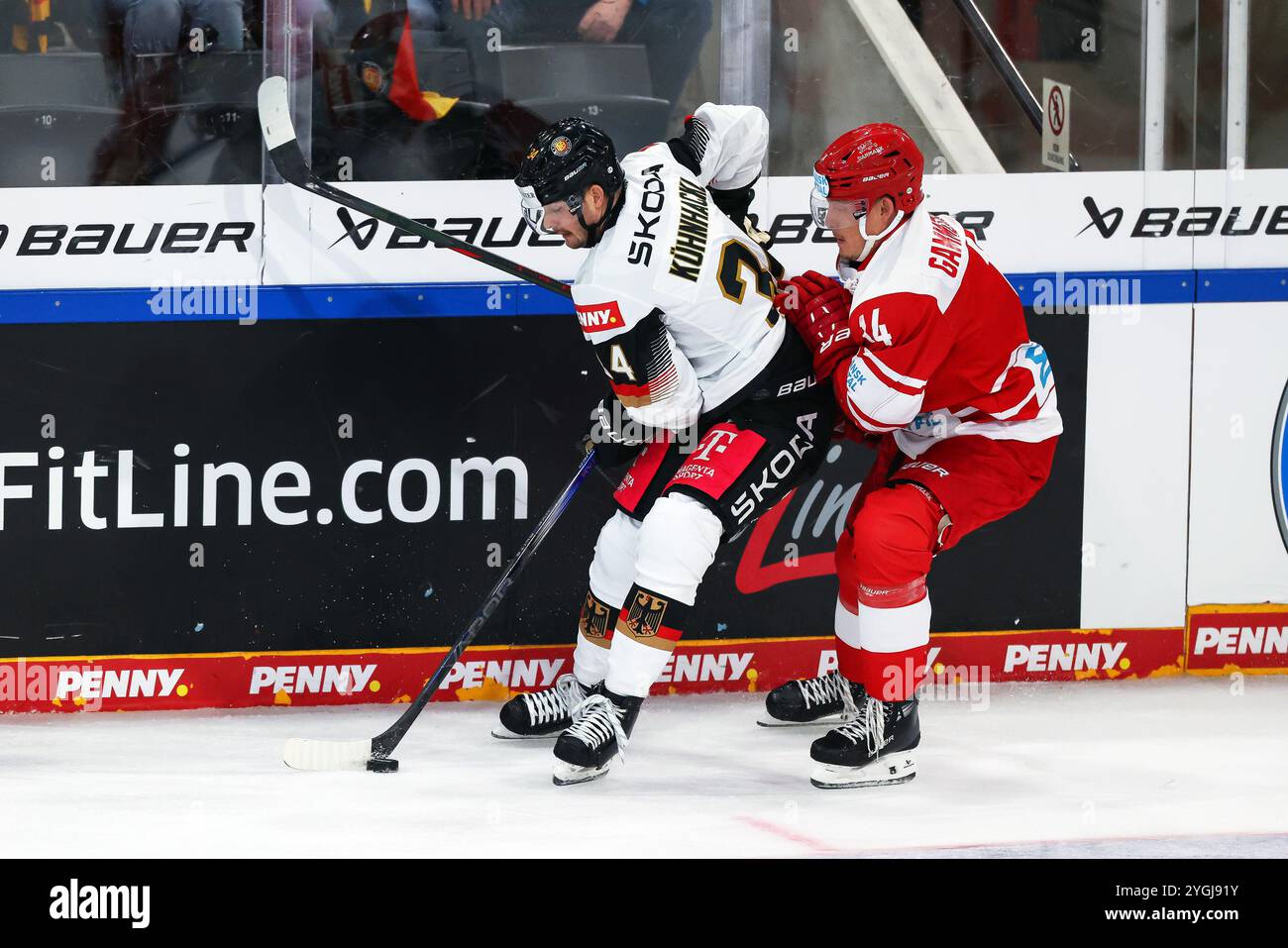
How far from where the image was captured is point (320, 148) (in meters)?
4.30

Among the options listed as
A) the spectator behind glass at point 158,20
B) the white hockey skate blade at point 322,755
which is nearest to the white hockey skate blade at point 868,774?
the white hockey skate blade at point 322,755

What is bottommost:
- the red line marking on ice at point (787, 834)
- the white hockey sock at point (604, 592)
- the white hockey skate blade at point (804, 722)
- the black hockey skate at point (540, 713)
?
the white hockey skate blade at point (804, 722)

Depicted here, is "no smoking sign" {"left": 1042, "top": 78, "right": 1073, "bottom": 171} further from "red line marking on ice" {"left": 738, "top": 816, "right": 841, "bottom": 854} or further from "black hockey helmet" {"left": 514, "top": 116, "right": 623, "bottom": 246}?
"red line marking on ice" {"left": 738, "top": 816, "right": 841, "bottom": 854}

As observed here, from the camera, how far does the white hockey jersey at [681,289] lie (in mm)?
3615

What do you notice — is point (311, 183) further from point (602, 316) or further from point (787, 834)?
point (787, 834)

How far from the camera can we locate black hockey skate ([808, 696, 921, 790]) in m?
3.69

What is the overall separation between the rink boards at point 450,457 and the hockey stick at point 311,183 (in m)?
0.17

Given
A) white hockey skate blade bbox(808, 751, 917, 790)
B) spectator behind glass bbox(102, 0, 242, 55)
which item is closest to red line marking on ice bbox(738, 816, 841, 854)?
white hockey skate blade bbox(808, 751, 917, 790)

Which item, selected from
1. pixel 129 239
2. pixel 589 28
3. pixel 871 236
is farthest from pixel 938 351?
pixel 129 239

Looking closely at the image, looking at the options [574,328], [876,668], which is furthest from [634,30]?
[876,668]

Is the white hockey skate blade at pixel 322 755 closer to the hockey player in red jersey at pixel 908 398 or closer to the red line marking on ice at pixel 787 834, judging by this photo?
the red line marking on ice at pixel 787 834

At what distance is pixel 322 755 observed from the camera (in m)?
3.75

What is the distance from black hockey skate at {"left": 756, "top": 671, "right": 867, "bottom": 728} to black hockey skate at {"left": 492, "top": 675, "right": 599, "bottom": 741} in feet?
1.58
